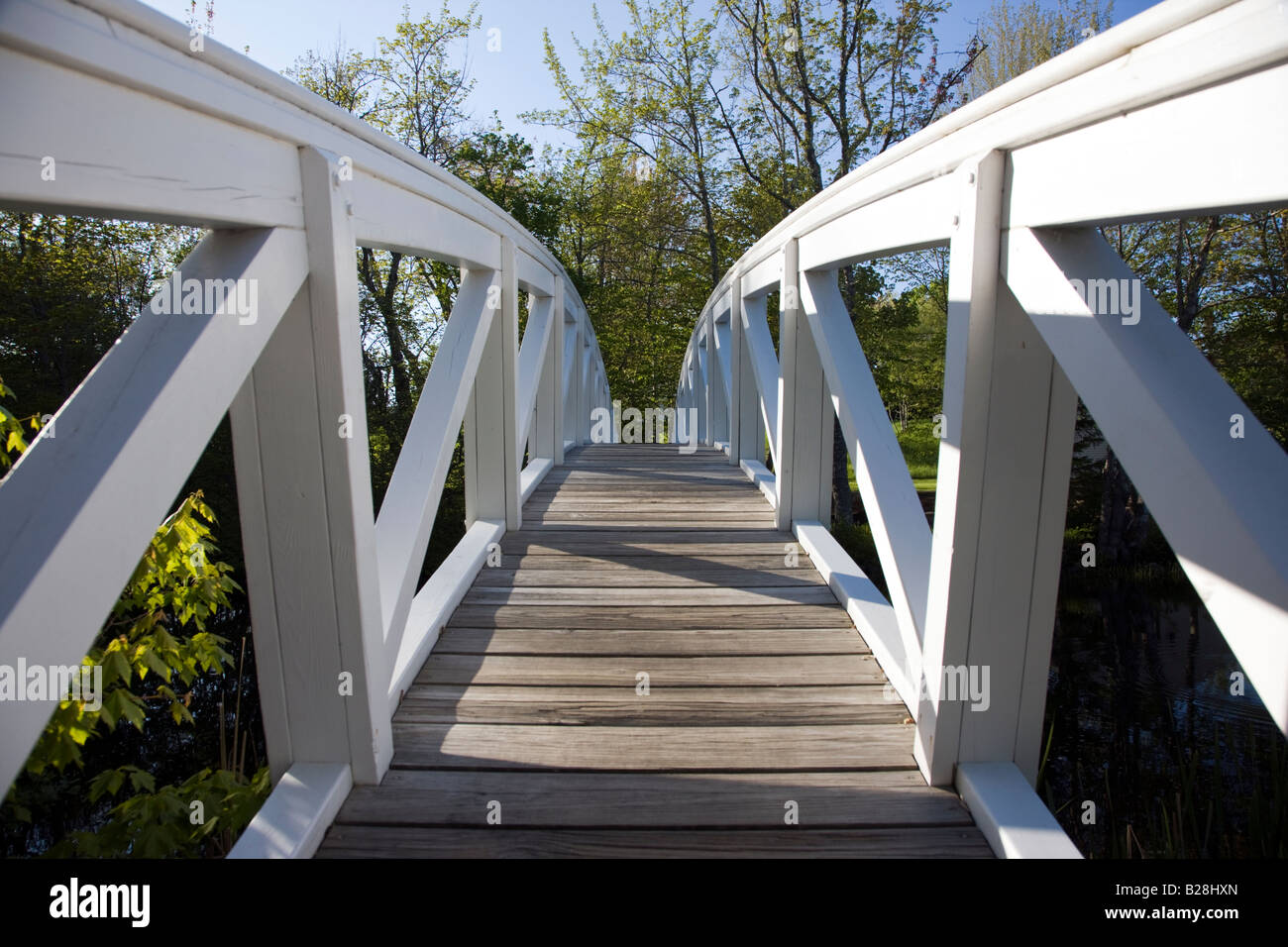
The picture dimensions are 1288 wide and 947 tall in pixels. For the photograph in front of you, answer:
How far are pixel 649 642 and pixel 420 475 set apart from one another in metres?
0.87

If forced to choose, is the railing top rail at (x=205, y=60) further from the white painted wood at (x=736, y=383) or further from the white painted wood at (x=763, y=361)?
the white painted wood at (x=736, y=383)

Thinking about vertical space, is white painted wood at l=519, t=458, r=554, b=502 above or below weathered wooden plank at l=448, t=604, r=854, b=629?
above

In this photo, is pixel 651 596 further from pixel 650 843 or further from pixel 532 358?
pixel 532 358

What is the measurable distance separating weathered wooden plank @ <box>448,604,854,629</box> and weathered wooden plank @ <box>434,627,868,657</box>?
0.16ft

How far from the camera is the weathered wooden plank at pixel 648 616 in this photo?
8.92 ft

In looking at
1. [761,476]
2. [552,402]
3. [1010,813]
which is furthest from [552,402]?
[1010,813]

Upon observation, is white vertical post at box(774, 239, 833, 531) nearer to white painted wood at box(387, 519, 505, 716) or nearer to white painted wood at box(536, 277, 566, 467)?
white painted wood at box(387, 519, 505, 716)

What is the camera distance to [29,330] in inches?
450

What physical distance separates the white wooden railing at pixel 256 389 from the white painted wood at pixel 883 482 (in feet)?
3.85

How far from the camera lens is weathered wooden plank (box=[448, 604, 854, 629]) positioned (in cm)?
272


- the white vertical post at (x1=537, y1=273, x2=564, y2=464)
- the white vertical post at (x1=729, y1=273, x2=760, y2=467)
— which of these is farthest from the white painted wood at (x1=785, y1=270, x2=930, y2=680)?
the white vertical post at (x1=537, y1=273, x2=564, y2=464)

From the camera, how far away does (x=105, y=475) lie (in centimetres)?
99

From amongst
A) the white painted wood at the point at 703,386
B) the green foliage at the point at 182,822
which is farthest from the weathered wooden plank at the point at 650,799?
the white painted wood at the point at 703,386
